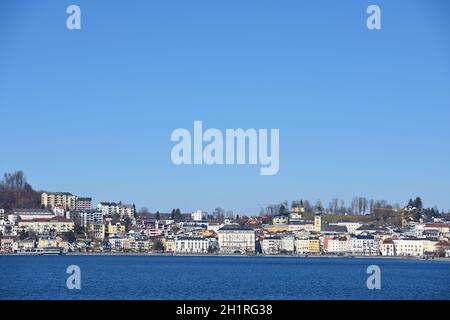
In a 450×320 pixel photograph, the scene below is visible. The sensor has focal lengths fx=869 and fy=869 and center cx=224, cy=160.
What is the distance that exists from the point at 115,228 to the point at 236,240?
11907mm

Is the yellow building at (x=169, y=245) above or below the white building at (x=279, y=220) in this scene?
below

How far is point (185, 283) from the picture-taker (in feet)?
89.6

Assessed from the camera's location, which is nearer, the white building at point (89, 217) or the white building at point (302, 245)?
the white building at point (302, 245)

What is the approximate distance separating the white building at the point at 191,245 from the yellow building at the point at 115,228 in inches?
288

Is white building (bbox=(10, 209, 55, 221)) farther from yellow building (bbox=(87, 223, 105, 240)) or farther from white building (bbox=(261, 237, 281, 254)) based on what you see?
white building (bbox=(261, 237, 281, 254))

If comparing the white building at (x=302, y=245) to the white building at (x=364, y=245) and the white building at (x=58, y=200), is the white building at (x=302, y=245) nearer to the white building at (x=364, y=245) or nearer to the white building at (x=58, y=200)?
the white building at (x=364, y=245)

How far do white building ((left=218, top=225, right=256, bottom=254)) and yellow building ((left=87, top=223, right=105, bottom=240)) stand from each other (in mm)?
10973

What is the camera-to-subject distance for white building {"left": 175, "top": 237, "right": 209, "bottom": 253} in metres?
71.7

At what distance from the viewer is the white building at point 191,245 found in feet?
235

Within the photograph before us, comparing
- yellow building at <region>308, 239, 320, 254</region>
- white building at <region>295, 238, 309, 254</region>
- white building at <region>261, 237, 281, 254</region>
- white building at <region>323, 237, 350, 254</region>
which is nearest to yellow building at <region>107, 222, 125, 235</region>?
white building at <region>261, 237, 281, 254</region>

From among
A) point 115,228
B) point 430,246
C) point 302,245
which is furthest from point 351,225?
point 115,228

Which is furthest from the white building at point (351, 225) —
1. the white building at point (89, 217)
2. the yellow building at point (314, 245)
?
the white building at point (89, 217)

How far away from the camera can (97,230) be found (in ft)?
251
